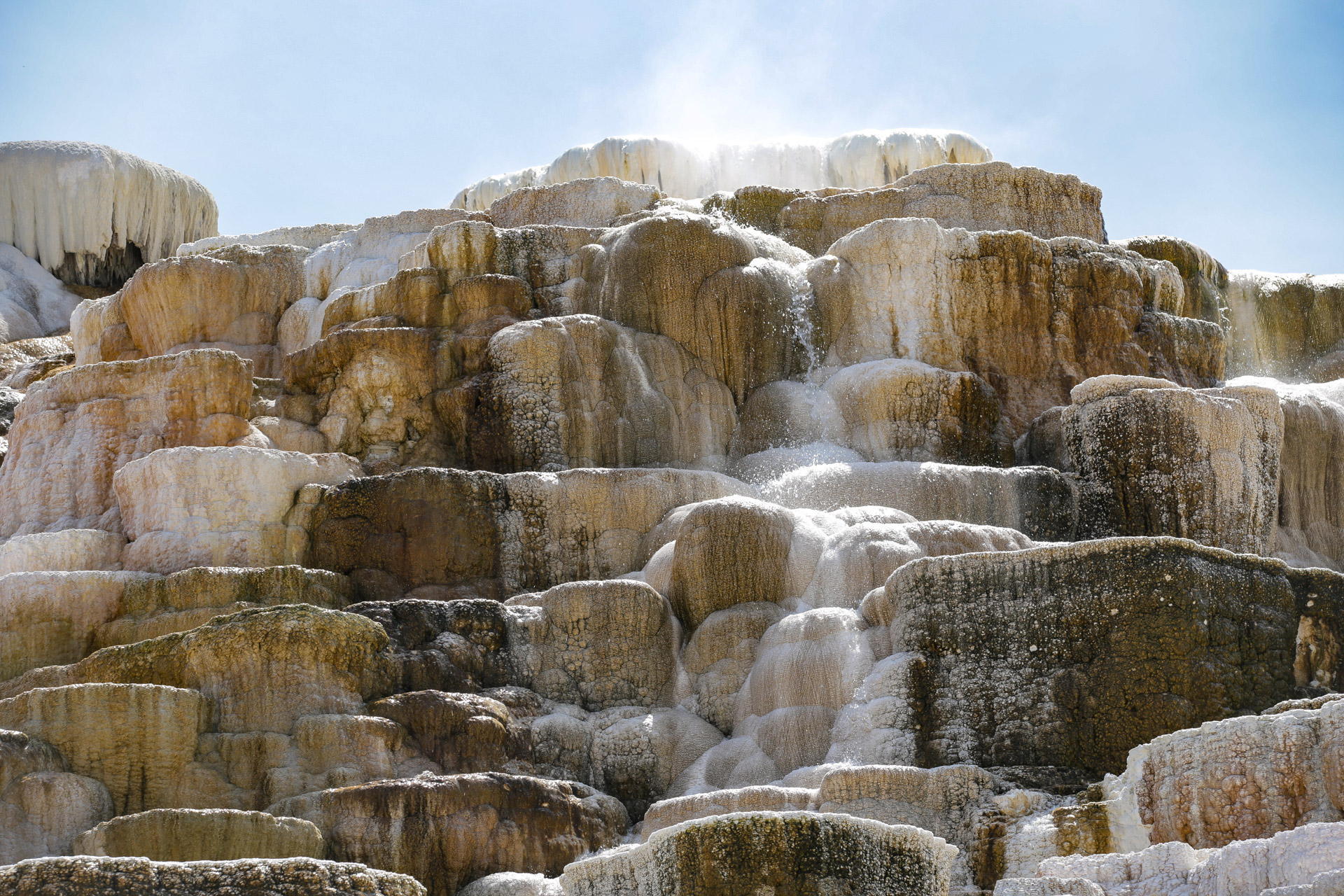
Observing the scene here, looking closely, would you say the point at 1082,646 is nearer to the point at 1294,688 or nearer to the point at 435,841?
the point at 1294,688

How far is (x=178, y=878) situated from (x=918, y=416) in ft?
41.7

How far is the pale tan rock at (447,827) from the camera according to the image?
1097cm

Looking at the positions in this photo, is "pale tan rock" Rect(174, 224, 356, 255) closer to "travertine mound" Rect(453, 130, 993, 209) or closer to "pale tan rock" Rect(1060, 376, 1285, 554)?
"travertine mound" Rect(453, 130, 993, 209)

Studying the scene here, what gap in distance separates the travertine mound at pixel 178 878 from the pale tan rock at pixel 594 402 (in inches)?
407

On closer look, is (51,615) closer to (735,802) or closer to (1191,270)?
(735,802)

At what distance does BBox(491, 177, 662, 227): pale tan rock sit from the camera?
24.4m

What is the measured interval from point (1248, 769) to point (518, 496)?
28.4 ft

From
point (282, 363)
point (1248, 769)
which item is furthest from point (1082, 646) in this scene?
point (282, 363)

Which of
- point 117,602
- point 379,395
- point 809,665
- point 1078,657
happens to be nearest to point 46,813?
point 117,602

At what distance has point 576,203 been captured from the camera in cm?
2453

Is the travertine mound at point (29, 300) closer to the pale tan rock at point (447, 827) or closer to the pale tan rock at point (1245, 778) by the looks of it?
the pale tan rock at point (447, 827)

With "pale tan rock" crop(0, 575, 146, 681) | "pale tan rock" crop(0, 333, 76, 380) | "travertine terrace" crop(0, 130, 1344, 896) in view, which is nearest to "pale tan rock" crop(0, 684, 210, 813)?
"travertine terrace" crop(0, 130, 1344, 896)

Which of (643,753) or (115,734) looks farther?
(643,753)

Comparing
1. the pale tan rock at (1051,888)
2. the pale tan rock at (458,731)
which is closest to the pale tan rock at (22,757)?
the pale tan rock at (458,731)
